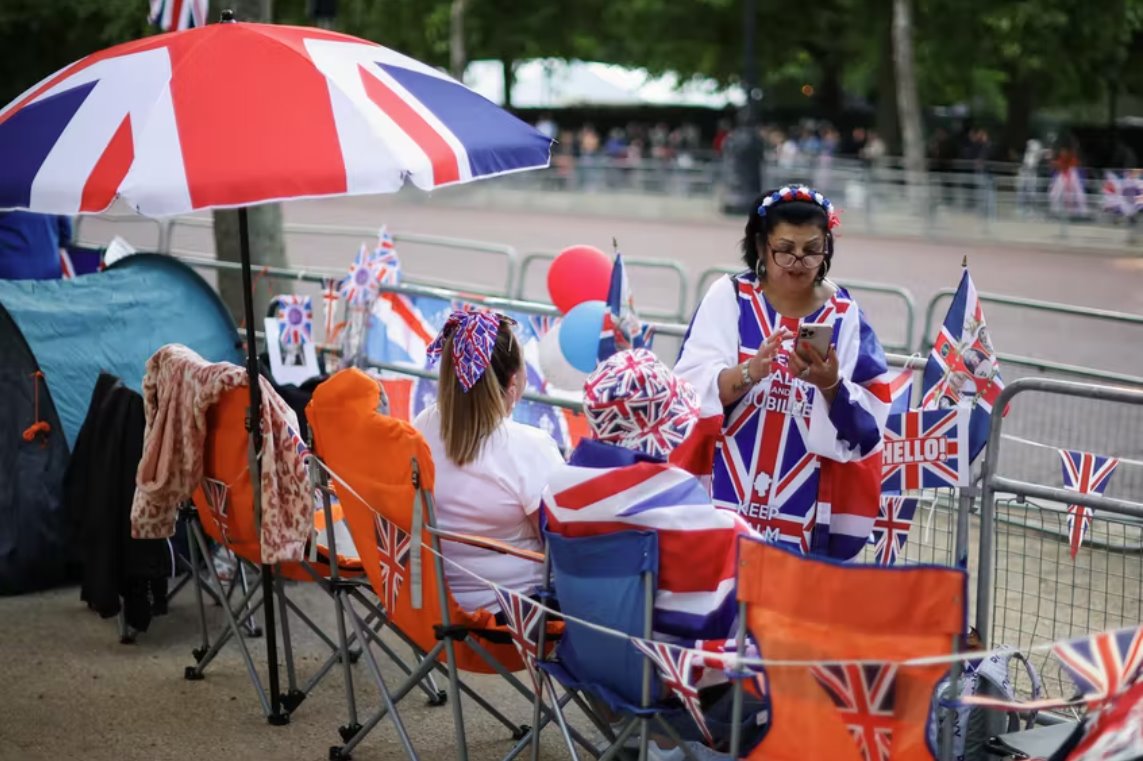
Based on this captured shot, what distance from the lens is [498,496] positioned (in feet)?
13.9

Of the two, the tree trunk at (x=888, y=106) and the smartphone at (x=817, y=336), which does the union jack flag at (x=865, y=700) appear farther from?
the tree trunk at (x=888, y=106)

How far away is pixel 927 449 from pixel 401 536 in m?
1.70

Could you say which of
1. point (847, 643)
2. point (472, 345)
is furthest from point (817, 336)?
point (847, 643)

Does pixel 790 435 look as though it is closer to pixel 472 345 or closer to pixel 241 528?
pixel 472 345

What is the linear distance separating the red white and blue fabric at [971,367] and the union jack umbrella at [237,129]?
1.44m

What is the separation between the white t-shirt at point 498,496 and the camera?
422cm

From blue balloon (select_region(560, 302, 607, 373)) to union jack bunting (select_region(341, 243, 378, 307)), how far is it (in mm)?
1397

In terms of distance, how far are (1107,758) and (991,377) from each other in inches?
73.9

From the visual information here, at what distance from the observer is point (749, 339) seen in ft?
14.3

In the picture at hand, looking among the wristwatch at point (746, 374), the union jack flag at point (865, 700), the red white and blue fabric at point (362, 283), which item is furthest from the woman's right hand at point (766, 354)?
the red white and blue fabric at point (362, 283)

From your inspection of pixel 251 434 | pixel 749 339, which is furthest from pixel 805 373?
pixel 251 434

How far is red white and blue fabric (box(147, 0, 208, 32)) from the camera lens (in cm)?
855

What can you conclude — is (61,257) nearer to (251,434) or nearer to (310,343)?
(310,343)

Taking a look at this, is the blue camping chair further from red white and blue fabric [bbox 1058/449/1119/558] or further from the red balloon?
the red balloon
